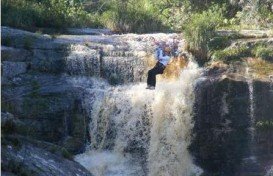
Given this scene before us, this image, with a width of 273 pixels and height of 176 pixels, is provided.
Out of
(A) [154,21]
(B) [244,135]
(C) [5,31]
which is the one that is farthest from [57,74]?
(A) [154,21]

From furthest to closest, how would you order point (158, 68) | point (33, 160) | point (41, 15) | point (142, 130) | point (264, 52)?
point (41, 15)
point (264, 52)
point (142, 130)
point (158, 68)
point (33, 160)

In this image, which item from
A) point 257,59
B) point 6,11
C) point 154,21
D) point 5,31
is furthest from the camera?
point 154,21

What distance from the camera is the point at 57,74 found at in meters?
13.8

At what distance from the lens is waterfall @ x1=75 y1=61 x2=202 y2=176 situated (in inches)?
492

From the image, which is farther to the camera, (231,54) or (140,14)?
(140,14)

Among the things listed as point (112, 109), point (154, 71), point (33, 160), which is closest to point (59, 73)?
point (112, 109)

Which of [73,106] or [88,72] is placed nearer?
[73,106]

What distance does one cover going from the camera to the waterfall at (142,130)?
492 inches

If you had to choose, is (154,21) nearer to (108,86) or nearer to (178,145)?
(108,86)

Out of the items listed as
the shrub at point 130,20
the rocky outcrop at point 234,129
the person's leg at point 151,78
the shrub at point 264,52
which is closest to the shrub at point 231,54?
the shrub at point 264,52

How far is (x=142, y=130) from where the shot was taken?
12.9 metres

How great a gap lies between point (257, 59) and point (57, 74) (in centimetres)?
507

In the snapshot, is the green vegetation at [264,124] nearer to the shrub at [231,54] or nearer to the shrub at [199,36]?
the shrub at [231,54]

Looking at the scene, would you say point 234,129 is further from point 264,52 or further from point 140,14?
point 140,14
